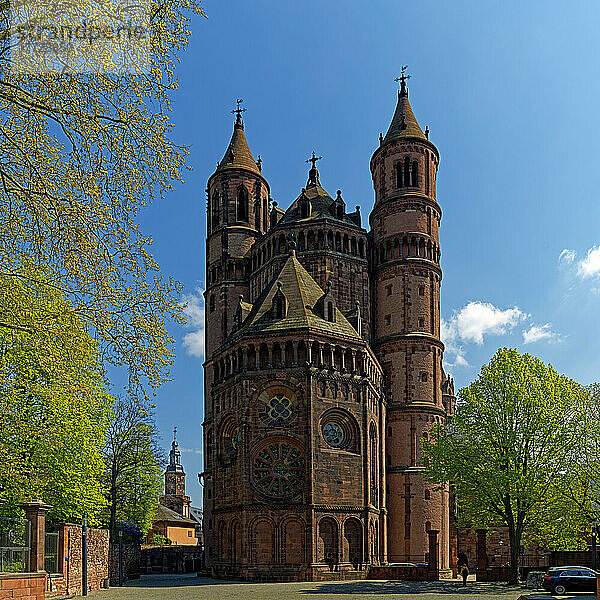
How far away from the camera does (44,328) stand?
47.5ft

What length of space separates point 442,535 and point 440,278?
21.1 meters

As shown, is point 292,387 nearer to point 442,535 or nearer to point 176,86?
point 442,535

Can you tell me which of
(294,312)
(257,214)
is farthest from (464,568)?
(257,214)

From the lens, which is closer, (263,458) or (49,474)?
(49,474)

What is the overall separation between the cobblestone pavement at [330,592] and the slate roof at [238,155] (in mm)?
39270

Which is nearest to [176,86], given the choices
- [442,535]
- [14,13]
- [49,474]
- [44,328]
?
[14,13]

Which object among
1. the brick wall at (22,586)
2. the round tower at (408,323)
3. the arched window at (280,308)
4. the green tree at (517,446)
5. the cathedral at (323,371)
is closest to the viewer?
the brick wall at (22,586)

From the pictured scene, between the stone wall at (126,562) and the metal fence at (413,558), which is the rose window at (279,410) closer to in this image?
the stone wall at (126,562)

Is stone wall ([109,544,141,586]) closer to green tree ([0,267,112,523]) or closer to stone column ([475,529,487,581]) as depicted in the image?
green tree ([0,267,112,523])

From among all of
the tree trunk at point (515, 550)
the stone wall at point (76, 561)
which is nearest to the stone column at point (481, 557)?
the tree trunk at point (515, 550)

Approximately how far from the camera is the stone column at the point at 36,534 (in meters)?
24.4

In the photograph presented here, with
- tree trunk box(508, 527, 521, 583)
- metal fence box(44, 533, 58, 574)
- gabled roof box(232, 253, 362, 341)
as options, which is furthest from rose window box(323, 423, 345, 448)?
metal fence box(44, 533, 58, 574)

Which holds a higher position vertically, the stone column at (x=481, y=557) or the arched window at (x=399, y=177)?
the arched window at (x=399, y=177)

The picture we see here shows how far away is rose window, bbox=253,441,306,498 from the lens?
Answer: 48656 mm
